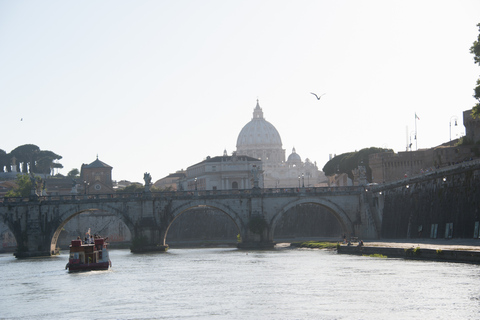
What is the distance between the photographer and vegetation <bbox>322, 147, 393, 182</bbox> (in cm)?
12181

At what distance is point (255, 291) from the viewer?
44.2 metres

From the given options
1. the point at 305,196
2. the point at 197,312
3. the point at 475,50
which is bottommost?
the point at 197,312

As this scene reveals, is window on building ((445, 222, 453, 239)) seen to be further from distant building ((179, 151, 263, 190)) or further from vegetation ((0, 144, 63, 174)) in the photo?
vegetation ((0, 144, 63, 174))

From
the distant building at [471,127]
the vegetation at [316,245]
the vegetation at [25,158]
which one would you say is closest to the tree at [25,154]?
the vegetation at [25,158]

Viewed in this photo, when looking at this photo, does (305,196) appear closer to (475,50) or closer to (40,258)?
(40,258)

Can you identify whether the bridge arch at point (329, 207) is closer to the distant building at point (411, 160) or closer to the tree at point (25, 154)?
the distant building at point (411, 160)

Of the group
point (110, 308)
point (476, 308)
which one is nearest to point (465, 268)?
point (476, 308)

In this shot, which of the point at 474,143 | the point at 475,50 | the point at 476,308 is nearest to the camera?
the point at 476,308

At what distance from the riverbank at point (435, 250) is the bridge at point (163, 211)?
1738 cm

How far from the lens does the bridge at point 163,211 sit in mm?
84875

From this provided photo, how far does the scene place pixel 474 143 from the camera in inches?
3388

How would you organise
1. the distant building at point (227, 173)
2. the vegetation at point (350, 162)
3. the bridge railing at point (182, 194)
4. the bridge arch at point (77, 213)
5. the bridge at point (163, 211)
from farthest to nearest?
the distant building at point (227, 173)
the vegetation at point (350, 162)
the bridge railing at point (182, 194)
the bridge arch at point (77, 213)
the bridge at point (163, 211)

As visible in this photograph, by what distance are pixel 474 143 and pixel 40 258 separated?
4573cm

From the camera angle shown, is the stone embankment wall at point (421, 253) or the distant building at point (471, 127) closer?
the stone embankment wall at point (421, 253)
